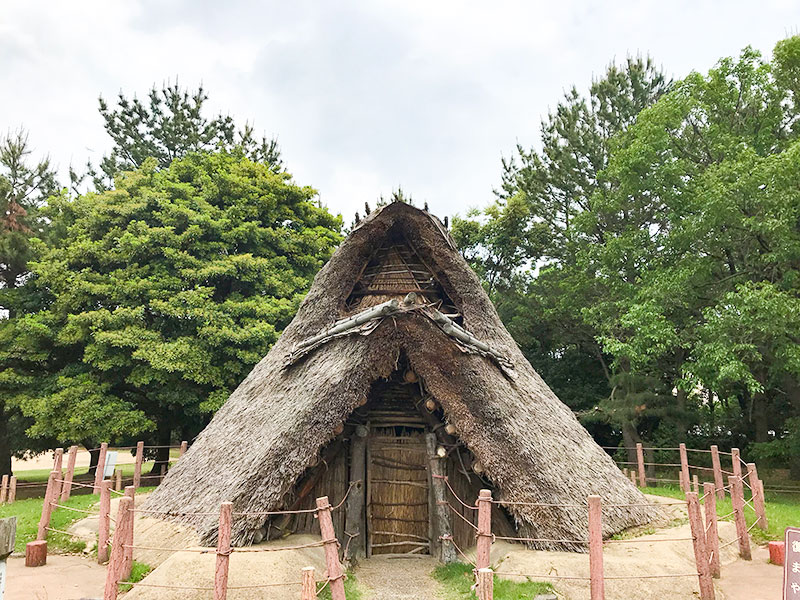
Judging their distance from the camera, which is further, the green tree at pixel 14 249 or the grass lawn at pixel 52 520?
the green tree at pixel 14 249

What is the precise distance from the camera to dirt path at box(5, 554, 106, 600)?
6262 mm

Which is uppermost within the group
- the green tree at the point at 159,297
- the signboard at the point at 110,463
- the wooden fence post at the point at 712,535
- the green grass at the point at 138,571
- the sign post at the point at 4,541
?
the green tree at the point at 159,297

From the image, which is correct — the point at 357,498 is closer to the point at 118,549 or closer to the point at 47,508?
the point at 118,549

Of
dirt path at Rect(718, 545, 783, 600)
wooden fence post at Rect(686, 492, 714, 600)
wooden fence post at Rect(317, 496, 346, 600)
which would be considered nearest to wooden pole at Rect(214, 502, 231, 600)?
wooden fence post at Rect(317, 496, 346, 600)

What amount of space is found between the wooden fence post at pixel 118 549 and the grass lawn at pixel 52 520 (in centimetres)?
288

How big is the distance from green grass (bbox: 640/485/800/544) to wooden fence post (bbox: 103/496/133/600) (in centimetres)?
1006

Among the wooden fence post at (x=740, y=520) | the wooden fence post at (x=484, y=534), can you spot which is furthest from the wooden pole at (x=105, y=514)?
the wooden fence post at (x=740, y=520)

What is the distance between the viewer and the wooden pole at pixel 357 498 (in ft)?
25.3

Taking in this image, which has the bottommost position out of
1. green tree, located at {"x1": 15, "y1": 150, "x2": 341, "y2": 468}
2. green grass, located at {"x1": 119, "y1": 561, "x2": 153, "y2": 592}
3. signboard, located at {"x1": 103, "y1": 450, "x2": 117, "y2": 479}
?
green grass, located at {"x1": 119, "y1": 561, "x2": 153, "y2": 592}

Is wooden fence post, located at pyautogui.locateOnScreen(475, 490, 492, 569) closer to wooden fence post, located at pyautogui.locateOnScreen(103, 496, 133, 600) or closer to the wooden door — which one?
the wooden door

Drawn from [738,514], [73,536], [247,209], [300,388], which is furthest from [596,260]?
[73,536]

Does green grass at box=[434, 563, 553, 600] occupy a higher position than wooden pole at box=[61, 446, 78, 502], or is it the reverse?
wooden pole at box=[61, 446, 78, 502]

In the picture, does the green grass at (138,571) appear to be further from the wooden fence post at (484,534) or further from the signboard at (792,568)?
the signboard at (792,568)

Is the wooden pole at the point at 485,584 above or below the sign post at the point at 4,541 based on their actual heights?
below
